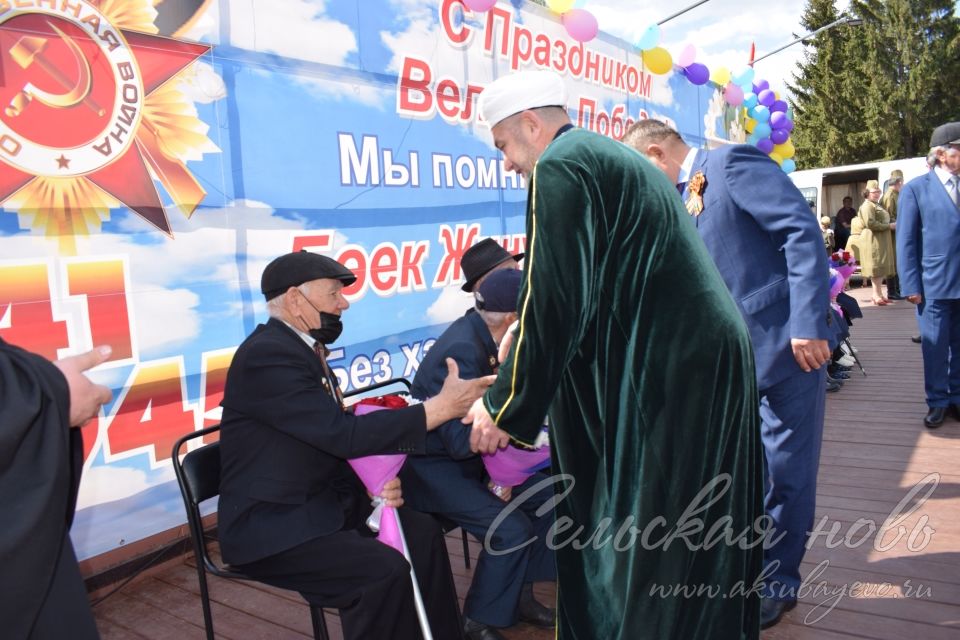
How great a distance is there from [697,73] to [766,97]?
111 inches

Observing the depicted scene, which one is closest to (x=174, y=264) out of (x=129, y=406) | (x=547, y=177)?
(x=129, y=406)

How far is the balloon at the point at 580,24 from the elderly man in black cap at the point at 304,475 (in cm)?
459

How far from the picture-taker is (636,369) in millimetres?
1439

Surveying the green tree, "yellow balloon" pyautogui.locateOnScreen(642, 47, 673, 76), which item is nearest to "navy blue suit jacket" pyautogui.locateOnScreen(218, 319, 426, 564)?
"yellow balloon" pyautogui.locateOnScreen(642, 47, 673, 76)

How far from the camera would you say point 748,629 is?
5.39 feet

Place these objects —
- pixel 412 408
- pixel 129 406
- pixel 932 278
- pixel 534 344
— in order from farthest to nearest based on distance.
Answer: pixel 932 278, pixel 129 406, pixel 412 408, pixel 534 344

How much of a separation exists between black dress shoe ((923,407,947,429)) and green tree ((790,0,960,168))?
30131 millimetres

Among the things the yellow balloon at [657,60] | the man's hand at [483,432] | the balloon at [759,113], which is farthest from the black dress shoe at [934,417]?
the balloon at [759,113]

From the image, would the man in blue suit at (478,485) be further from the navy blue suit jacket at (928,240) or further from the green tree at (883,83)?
the green tree at (883,83)

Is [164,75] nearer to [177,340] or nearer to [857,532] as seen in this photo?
[177,340]

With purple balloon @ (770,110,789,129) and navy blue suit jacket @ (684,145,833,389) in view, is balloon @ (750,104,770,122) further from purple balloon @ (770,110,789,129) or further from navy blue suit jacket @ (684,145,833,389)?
navy blue suit jacket @ (684,145,833,389)

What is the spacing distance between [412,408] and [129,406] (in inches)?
63.4

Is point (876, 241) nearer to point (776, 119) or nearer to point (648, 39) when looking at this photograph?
point (776, 119)

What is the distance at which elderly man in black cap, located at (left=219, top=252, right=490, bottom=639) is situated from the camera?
2023mm
